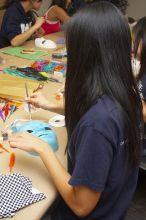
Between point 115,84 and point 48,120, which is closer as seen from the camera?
point 115,84

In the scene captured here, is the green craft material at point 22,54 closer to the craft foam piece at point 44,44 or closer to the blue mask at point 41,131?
the craft foam piece at point 44,44

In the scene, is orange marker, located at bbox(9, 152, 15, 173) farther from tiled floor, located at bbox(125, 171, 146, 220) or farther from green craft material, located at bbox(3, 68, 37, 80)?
tiled floor, located at bbox(125, 171, 146, 220)

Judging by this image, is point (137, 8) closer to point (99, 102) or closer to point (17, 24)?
point (17, 24)

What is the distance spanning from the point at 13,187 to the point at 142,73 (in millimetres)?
862

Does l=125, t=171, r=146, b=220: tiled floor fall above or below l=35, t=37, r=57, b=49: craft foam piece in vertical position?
below

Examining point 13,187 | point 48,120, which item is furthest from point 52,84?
point 13,187

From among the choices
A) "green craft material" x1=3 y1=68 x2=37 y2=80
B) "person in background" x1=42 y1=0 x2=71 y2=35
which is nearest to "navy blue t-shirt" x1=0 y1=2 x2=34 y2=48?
"person in background" x1=42 y1=0 x2=71 y2=35

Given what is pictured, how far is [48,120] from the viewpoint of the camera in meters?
1.30

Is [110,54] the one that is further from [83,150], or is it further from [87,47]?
[83,150]

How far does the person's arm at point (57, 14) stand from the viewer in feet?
10.0

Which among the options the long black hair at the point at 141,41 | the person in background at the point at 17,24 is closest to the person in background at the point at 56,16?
the person in background at the point at 17,24

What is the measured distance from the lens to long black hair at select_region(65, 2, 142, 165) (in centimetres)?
76

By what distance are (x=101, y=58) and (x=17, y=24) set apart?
6.10 ft

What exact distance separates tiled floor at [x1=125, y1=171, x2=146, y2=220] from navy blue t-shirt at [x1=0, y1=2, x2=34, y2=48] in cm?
150
